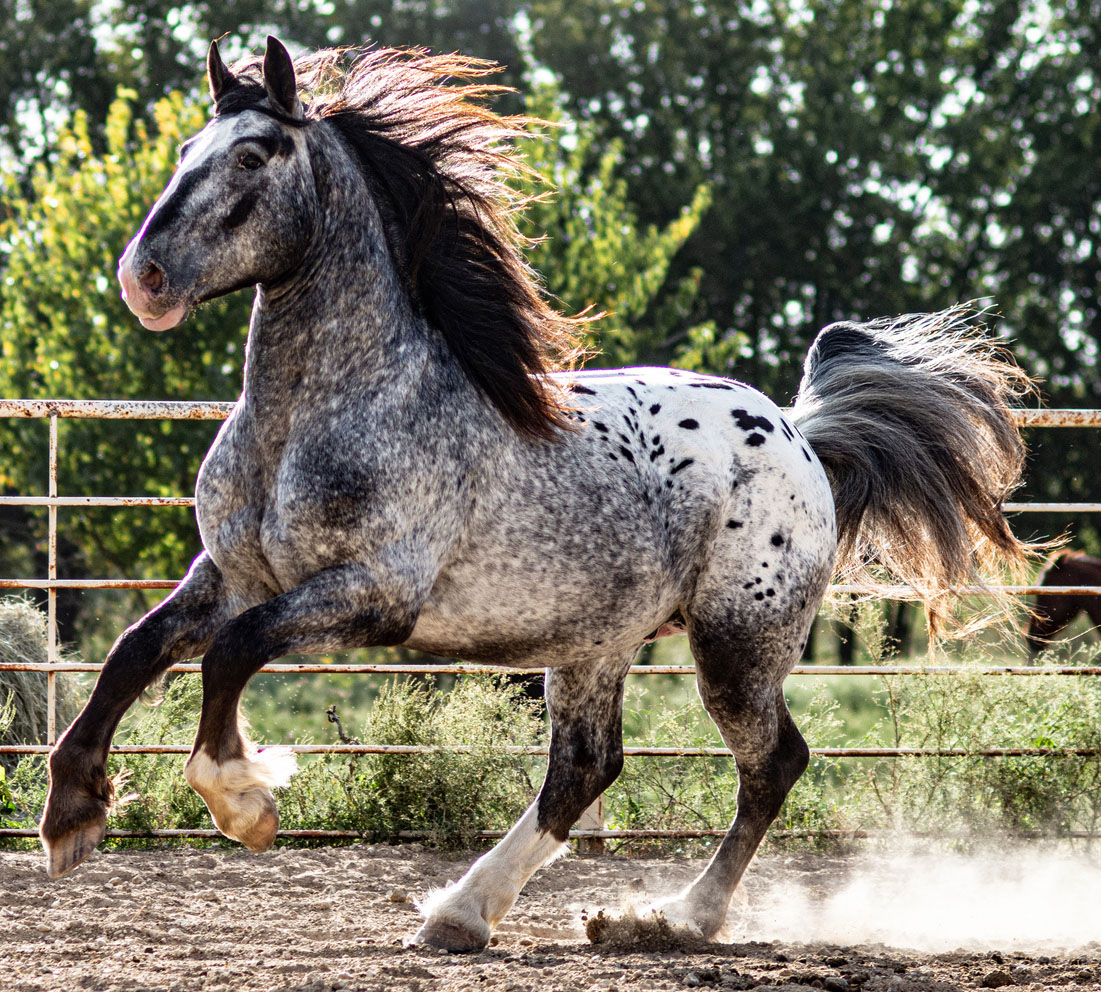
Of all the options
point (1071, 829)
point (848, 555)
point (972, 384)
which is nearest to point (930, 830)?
point (1071, 829)

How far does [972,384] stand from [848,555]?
2.69 ft

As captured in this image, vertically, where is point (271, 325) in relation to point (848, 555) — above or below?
above

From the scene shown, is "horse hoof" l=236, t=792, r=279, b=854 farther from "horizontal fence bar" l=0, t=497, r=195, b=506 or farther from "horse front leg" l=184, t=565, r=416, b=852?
"horizontal fence bar" l=0, t=497, r=195, b=506

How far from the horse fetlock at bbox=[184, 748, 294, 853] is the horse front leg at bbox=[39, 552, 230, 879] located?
22 cm

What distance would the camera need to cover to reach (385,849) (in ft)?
16.5

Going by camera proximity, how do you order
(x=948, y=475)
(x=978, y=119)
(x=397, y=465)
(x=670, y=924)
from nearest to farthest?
(x=397, y=465) → (x=670, y=924) → (x=948, y=475) → (x=978, y=119)

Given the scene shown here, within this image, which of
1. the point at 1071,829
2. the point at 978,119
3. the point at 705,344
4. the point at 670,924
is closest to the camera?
the point at 670,924

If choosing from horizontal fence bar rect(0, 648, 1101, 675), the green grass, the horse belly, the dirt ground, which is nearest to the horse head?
the horse belly

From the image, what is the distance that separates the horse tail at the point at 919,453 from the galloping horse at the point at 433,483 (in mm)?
451

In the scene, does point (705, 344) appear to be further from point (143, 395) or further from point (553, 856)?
point (553, 856)

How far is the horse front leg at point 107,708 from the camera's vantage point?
2.83 m

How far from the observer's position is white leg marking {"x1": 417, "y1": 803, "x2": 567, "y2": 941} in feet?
11.5

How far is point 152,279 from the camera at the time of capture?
2.78 meters

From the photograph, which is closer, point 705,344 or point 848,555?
point 848,555
